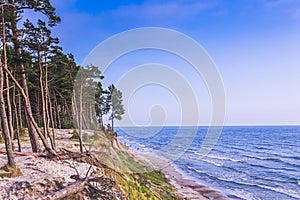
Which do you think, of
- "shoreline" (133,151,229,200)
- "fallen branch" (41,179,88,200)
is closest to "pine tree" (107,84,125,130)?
"shoreline" (133,151,229,200)

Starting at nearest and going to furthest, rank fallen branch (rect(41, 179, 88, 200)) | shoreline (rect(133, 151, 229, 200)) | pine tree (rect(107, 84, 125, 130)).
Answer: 1. fallen branch (rect(41, 179, 88, 200))
2. shoreline (rect(133, 151, 229, 200))
3. pine tree (rect(107, 84, 125, 130))

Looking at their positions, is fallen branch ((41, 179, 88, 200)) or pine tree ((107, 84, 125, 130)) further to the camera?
pine tree ((107, 84, 125, 130))

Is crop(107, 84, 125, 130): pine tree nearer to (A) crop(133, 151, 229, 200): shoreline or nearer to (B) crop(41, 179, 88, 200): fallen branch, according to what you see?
(A) crop(133, 151, 229, 200): shoreline

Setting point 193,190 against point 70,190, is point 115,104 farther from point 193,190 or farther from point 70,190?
point 70,190

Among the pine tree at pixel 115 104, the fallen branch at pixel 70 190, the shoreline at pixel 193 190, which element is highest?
the pine tree at pixel 115 104

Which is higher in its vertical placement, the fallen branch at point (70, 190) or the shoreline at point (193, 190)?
the fallen branch at point (70, 190)

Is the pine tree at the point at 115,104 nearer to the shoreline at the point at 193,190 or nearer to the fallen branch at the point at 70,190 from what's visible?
the shoreline at the point at 193,190

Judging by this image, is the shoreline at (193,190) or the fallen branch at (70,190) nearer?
the fallen branch at (70,190)

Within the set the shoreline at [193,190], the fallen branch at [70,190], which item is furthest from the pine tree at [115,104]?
the fallen branch at [70,190]

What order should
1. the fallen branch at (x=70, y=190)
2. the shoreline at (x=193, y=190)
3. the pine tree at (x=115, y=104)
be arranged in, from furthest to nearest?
1. the pine tree at (x=115, y=104)
2. the shoreline at (x=193, y=190)
3. the fallen branch at (x=70, y=190)

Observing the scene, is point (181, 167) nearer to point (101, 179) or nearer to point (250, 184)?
point (250, 184)

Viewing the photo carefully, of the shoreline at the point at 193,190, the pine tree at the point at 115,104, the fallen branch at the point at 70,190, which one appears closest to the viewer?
the fallen branch at the point at 70,190

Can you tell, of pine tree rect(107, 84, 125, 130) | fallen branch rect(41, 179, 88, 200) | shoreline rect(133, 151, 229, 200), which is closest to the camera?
fallen branch rect(41, 179, 88, 200)

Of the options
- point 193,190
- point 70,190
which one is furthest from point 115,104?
point 70,190
